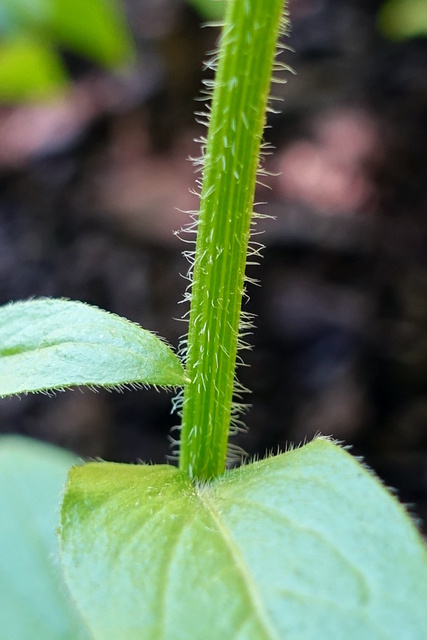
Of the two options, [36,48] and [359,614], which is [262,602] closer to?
[359,614]

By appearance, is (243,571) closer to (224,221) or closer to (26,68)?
(224,221)

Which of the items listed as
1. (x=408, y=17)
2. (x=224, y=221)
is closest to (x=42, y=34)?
(x=408, y=17)

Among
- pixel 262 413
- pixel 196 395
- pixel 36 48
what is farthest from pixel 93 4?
pixel 196 395

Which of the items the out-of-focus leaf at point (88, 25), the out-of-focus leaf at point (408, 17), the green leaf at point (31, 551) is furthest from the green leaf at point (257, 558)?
the out-of-focus leaf at point (408, 17)

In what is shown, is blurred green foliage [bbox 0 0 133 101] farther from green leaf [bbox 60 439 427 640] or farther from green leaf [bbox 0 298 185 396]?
green leaf [bbox 60 439 427 640]

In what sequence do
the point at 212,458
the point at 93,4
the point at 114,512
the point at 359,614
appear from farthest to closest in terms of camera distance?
the point at 93,4
the point at 212,458
the point at 114,512
the point at 359,614
